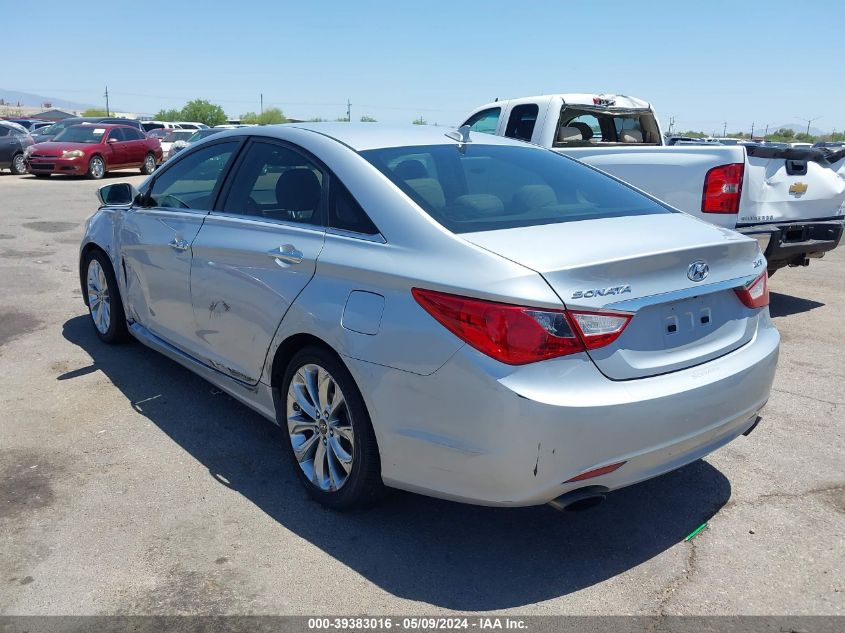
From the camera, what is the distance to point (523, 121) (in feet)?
27.7

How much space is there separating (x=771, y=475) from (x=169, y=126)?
38322mm

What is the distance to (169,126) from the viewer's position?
3797 cm

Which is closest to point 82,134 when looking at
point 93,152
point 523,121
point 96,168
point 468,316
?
point 93,152

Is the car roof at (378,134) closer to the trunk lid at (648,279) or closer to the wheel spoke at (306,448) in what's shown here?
the trunk lid at (648,279)

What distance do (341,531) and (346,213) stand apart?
142 cm

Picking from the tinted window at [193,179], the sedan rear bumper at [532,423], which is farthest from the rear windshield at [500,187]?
the tinted window at [193,179]

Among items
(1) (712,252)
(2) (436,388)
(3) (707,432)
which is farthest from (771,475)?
(2) (436,388)

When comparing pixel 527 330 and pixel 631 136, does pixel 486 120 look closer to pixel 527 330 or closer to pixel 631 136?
pixel 631 136

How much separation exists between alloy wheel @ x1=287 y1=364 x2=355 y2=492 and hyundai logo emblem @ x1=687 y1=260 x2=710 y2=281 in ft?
4.93

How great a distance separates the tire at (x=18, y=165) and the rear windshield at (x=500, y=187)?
916 inches

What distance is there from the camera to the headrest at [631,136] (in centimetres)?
880

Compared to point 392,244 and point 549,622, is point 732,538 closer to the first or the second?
point 549,622

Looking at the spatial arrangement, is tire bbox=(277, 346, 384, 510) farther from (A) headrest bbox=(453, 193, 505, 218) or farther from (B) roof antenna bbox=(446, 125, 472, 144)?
(B) roof antenna bbox=(446, 125, 472, 144)

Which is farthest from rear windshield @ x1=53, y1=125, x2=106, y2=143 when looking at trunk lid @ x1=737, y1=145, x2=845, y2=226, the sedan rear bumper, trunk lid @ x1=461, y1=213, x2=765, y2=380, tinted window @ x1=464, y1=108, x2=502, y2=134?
trunk lid @ x1=461, y1=213, x2=765, y2=380
